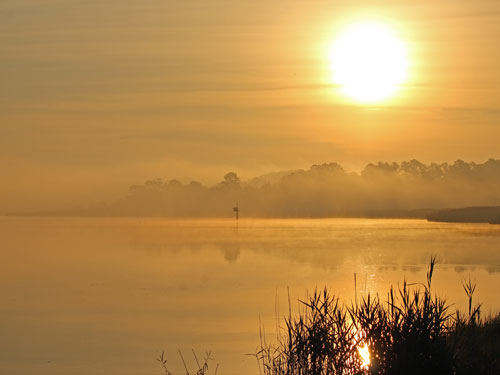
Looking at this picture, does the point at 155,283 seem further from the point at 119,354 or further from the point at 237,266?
the point at 119,354

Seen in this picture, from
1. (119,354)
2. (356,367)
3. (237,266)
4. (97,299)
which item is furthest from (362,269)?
(356,367)

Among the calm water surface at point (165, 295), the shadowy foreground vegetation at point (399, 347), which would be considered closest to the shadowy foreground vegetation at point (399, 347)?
the shadowy foreground vegetation at point (399, 347)

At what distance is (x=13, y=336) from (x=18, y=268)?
57.6ft

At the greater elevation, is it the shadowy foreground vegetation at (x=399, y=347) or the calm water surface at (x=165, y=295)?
the calm water surface at (x=165, y=295)

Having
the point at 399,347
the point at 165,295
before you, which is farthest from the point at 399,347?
the point at 165,295

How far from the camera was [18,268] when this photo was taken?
34938 millimetres

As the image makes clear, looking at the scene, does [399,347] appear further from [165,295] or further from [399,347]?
[165,295]

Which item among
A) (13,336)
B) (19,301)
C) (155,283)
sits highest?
(155,283)

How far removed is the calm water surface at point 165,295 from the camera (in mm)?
16125

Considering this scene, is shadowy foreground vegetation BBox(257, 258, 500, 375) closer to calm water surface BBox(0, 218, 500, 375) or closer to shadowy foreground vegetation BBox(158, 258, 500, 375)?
shadowy foreground vegetation BBox(158, 258, 500, 375)

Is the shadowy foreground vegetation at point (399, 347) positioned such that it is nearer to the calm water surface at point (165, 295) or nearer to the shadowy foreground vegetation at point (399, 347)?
the shadowy foreground vegetation at point (399, 347)

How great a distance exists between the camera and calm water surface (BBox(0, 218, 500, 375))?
16.1 meters

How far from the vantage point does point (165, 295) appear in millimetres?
25266

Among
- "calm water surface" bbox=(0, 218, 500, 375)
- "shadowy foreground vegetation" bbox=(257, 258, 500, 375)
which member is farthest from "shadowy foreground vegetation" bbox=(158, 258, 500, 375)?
"calm water surface" bbox=(0, 218, 500, 375)
